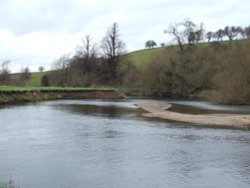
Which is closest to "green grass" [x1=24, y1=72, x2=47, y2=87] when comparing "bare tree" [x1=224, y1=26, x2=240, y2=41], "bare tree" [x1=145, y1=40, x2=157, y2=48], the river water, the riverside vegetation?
the riverside vegetation

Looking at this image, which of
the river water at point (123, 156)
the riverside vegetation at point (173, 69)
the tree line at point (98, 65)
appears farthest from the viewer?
the tree line at point (98, 65)

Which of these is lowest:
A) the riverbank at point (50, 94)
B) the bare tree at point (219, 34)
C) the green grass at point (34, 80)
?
the riverbank at point (50, 94)

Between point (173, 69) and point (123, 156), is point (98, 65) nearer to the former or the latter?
point (173, 69)

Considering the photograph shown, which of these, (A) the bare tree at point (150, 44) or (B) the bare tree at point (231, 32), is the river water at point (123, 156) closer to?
(B) the bare tree at point (231, 32)

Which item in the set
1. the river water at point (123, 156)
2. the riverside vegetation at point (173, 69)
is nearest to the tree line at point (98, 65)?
the riverside vegetation at point (173, 69)

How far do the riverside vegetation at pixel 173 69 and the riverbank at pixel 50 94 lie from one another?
1017 centimetres

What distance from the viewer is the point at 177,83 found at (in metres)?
99.7

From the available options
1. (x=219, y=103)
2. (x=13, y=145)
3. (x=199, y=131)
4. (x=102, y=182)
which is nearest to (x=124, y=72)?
(x=219, y=103)

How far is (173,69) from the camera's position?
9844 centimetres

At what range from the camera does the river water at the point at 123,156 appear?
1822cm

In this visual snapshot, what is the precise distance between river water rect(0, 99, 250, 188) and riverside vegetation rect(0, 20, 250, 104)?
35504 millimetres

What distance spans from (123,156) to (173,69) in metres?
Answer: 76.4

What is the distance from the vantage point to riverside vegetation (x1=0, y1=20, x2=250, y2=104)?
7006cm

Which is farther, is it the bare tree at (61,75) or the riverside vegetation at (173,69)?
the bare tree at (61,75)
